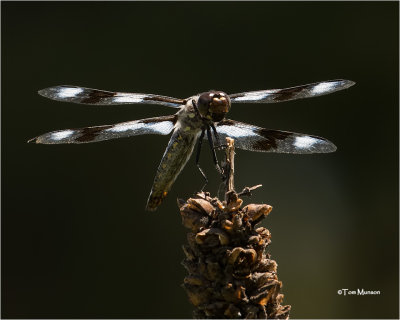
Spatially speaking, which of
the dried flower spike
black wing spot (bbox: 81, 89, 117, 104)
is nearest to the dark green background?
black wing spot (bbox: 81, 89, 117, 104)

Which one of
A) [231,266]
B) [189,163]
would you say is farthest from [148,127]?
[189,163]

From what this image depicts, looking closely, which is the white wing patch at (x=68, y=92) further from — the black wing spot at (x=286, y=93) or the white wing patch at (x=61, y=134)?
the black wing spot at (x=286, y=93)

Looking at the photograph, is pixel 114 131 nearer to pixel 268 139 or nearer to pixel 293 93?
pixel 268 139

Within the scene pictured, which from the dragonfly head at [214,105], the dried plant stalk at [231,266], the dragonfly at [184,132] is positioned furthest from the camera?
the dragonfly at [184,132]

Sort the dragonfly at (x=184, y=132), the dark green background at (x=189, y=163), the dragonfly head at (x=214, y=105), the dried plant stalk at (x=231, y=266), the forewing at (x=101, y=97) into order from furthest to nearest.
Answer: the dark green background at (x=189, y=163) < the forewing at (x=101, y=97) < the dragonfly at (x=184, y=132) < the dragonfly head at (x=214, y=105) < the dried plant stalk at (x=231, y=266)

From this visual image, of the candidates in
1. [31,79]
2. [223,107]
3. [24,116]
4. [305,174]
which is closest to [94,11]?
[31,79]

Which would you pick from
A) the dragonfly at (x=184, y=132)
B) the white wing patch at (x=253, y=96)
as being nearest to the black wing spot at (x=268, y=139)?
the dragonfly at (x=184, y=132)

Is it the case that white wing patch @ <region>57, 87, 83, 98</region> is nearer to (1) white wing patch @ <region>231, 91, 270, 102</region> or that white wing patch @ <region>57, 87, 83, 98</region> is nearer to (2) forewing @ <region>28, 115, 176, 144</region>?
(2) forewing @ <region>28, 115, 176, 144</region>
